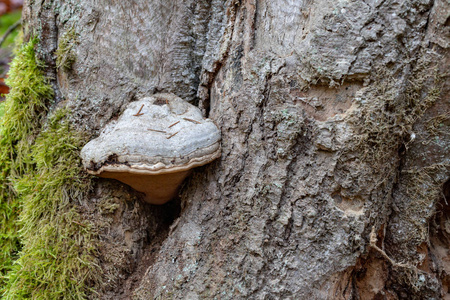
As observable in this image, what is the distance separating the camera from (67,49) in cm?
227

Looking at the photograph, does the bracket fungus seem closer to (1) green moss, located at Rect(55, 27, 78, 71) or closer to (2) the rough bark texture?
(2) the rough bark texture

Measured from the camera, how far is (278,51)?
1993mm

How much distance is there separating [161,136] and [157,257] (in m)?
0.87

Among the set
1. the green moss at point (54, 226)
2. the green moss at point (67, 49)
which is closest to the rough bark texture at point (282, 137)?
the green moss at point (67, 49)

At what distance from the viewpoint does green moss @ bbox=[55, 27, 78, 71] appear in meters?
2.27

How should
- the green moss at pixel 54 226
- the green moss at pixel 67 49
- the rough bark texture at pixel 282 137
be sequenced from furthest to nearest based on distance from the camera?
the green moss at pixel 67 49, the green moss at pixel 54 226, the rough bark texture at pixel 282 137

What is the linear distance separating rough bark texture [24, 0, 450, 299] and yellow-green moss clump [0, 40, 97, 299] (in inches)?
5.2

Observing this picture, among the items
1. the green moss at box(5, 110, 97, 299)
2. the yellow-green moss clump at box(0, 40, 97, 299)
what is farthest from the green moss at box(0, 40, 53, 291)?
the green moss at box(5, 110, 97, 299)

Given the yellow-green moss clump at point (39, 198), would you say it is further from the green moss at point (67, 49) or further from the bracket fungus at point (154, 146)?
the bracket fungus at point (154, 146)

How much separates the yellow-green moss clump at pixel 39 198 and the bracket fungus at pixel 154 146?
362 mm

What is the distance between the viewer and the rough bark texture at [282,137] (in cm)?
182

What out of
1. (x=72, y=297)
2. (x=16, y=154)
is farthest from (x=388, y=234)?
(x=16, y=154)

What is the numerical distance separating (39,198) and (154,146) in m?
0.96

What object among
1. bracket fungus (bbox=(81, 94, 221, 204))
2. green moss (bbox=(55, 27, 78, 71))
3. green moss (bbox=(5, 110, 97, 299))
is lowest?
green moss (bbox=(5, 110, 97, 299))
